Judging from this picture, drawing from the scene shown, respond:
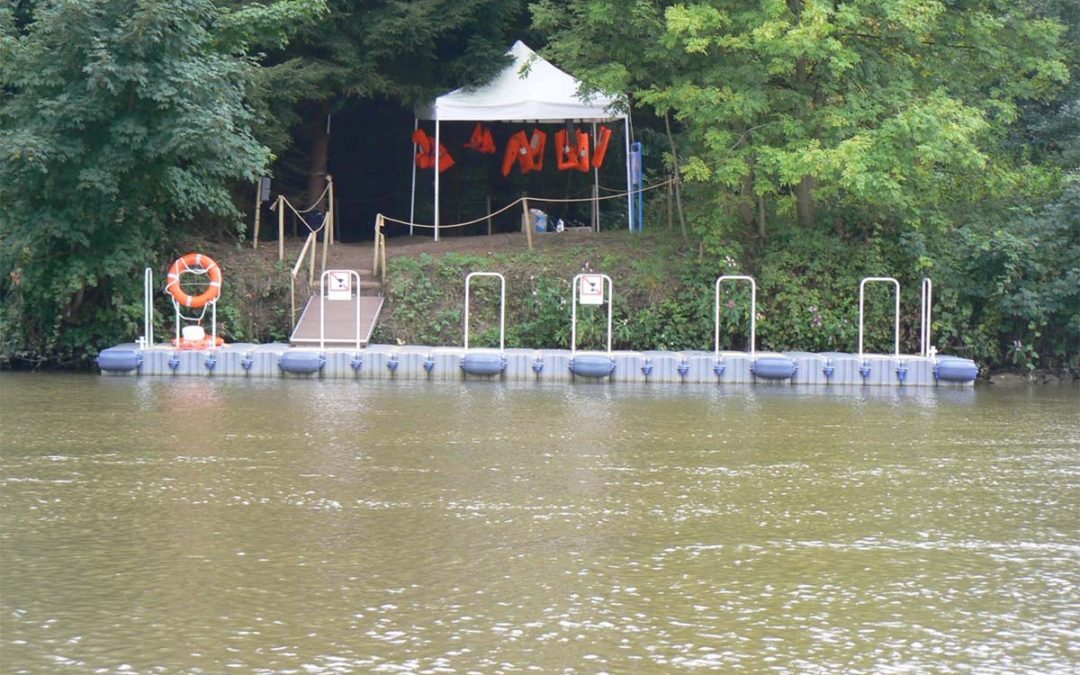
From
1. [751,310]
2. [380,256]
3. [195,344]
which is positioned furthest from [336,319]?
[751,310]

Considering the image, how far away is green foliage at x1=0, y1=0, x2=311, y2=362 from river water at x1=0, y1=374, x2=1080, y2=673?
5388 millimetres

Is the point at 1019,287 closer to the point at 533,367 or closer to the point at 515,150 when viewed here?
the point at 533,367

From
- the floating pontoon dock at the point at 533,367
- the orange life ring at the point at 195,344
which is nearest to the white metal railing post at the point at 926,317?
the floating pontoon dock at the point at 533,367

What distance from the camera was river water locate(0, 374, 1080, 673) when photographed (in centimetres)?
740

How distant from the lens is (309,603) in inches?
320

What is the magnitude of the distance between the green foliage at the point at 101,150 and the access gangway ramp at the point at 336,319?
2.05m

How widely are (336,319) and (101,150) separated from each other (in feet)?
14.2

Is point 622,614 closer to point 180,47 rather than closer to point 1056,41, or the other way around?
point 180,47

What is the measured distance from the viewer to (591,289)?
21859 mm

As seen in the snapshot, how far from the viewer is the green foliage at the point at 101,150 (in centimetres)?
2027

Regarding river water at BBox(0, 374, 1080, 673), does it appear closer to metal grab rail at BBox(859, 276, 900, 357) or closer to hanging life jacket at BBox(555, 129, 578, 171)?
metal grab rail at BBox(859, 276, 900, 357)

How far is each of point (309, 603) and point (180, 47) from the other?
46.9ft

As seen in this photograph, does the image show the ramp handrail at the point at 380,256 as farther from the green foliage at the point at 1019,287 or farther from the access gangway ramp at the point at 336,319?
the green foliage at the point at 1019,287

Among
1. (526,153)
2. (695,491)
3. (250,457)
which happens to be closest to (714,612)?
(695,491)
